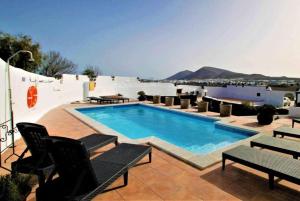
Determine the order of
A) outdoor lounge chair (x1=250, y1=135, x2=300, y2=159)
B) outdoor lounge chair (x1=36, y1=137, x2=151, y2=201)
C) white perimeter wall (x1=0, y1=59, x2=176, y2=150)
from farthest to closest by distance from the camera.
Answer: white perimeter wall (x1=0, y1=59, x2=176, y2=150) < outdoor lounge chair (x1=250, y1=135, x2=300, y2=159) < outdoor lounge chair (x1=36, y1=137, x2=151, y2=201)

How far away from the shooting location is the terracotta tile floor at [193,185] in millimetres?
3344

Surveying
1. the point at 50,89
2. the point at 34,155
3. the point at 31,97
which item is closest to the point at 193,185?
the point at 34,155

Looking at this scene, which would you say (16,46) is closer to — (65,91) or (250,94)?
(65,91)

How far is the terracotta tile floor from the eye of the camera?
3.34 metres

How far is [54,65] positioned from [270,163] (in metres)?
45.5

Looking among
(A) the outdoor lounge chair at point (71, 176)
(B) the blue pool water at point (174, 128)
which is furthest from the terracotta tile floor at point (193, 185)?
(B) the blue pool water at point (174, 128)

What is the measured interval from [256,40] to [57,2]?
13.3 metres

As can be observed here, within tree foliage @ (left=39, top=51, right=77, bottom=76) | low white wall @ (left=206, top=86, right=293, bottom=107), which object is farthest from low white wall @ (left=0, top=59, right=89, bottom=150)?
tree foliage @ (left=39, top=51, right=77, bottom=76)

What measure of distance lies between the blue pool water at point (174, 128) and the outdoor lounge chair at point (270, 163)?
2819mm

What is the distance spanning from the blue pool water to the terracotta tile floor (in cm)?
281

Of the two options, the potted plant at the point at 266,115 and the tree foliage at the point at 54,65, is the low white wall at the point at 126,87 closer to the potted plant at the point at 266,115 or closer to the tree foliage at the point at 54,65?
the potted plant at the point at 266,115

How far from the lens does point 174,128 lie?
10.4 metres

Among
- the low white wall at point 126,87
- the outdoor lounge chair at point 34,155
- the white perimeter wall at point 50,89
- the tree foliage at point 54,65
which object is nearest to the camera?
the outdoor lounge chair at point 34,155

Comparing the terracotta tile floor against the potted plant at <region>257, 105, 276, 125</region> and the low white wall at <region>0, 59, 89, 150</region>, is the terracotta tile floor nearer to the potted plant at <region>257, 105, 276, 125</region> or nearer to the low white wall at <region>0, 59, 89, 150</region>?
the low white wall at <region>0, 59, 89, 150</region>
